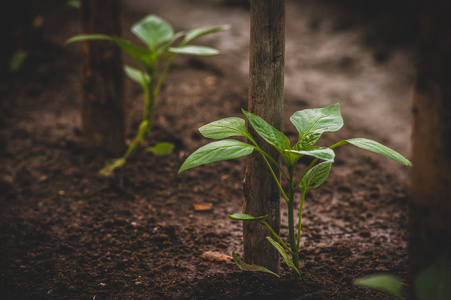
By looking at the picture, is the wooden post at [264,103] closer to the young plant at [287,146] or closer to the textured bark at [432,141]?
the young plant at [287,146]

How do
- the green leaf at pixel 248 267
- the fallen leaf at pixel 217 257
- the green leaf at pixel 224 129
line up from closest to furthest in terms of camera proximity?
the green leaf at pixel 224 129 < the green leaf at pixel 248 267 < the fallen leaf at pixel 217 257

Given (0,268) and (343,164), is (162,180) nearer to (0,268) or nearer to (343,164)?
(0,268)

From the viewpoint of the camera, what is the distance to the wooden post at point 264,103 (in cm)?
143

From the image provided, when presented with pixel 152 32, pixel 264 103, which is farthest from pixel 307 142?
pixel 152 32

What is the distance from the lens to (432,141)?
1086mm

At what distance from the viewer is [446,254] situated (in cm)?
106

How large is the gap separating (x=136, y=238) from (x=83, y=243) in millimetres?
268

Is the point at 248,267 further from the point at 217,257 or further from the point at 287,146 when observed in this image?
the point at 287,146

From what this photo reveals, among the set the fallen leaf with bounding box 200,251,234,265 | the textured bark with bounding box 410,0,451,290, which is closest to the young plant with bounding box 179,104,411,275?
the textured bark with bounding box 410,0,451,290

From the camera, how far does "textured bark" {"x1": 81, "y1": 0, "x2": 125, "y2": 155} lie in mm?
2559

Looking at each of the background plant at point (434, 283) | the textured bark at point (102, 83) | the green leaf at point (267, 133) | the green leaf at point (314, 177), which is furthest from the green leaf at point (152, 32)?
the background plant at point (434, 283)

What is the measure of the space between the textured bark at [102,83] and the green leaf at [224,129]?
151cm

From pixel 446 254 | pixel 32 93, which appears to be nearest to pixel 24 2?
pixel 32 93

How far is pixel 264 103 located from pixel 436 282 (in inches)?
32.4
